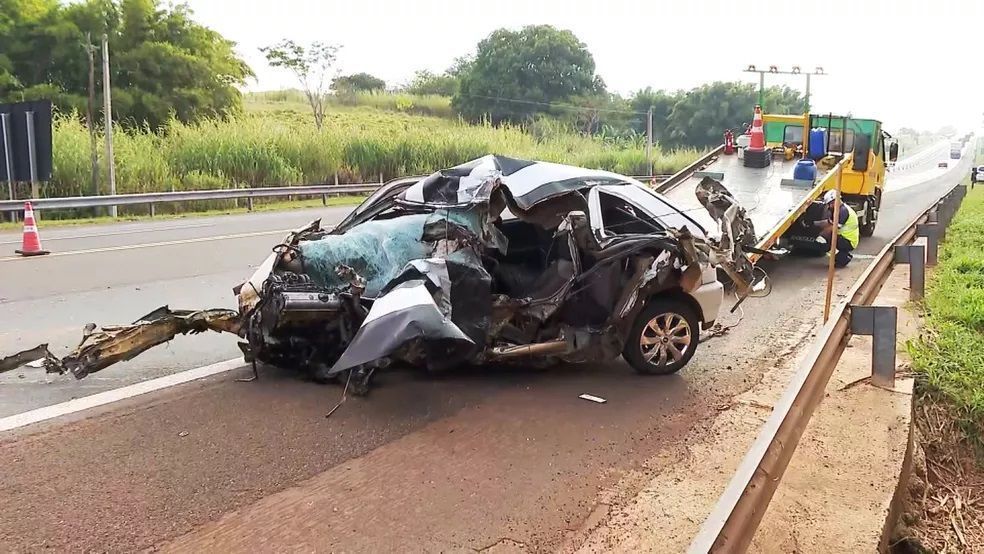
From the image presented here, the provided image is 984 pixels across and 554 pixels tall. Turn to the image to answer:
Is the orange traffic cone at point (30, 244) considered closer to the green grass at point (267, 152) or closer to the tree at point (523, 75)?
the green grass at point (267, 152)

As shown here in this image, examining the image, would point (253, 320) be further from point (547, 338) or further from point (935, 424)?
point (935, 424)

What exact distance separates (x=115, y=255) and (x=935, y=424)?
10.9 meters

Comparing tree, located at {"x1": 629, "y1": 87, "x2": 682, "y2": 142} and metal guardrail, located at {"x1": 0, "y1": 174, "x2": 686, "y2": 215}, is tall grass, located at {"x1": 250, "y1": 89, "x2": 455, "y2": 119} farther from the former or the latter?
metal guardrail, located at {"x1": 0, "y1": 174, "x2": 686, "y2": 215}

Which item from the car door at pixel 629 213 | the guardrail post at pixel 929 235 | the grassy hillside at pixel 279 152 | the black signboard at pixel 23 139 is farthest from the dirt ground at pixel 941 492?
the grassy hillside at pixel 279 152

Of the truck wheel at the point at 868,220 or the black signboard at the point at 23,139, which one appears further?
the black signboard at the point at 23,139

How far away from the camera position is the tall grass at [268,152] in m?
22.8

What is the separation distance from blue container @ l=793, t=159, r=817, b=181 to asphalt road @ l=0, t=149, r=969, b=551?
5.82m

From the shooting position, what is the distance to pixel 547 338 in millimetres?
5973

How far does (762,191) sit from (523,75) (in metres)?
45.1

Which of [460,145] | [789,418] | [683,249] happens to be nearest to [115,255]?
[683,249]

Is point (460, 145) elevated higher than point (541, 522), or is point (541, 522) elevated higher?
point (460, 145)

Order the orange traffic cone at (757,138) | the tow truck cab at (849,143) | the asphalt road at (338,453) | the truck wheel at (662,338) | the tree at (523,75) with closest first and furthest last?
the asphalt road at (338,453)
the truck wheel at (662,338)
the orange traffic cone at (757,138)
the tow truck cab at (849,143)
the tree at (523,75)

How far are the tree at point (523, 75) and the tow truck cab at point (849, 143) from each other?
37.7 meters

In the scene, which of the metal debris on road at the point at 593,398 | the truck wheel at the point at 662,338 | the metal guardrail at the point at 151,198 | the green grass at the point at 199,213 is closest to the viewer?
the metal debris on road at the point at 593,398
